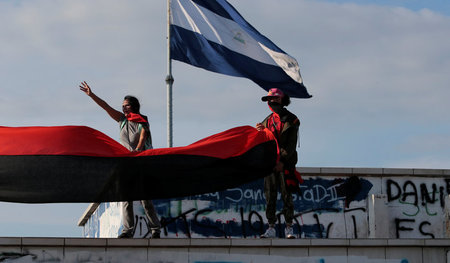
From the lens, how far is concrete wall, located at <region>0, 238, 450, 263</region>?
1301cm

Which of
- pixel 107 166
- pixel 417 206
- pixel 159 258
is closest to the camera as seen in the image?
pixel 159 258

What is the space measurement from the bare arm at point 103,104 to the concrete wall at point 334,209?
295cm

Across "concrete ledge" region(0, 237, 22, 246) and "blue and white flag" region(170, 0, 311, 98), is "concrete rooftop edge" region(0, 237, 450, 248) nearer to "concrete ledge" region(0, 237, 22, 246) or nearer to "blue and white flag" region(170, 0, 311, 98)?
"concrete ledge" region(0, 237, 22, 246)

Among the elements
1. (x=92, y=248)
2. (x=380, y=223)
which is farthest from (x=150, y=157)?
(x=380, y=223)

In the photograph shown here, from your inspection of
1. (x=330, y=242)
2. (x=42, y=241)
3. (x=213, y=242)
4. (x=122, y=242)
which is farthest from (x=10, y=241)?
(x=330, y=242)

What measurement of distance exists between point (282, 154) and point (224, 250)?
1901 mm

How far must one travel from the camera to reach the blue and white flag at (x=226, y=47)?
20.0 m

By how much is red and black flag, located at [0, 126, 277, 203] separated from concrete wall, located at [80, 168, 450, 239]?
9.68ft

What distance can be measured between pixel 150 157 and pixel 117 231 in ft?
11.6

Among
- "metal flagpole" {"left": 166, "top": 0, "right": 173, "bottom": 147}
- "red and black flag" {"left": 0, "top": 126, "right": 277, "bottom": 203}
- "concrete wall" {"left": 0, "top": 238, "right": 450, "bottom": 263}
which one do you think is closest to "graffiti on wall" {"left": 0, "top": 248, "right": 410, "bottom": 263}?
"concrete wall" {"left": 0, "top": 238, "right": 450, "bottom": 263}

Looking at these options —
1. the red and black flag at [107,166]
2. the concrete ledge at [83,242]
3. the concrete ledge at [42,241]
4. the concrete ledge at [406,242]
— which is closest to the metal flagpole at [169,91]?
the red and black flag at [107,166]

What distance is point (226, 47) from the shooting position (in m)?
20.4

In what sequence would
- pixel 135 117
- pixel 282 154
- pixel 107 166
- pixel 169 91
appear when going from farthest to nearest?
pixel 169 91 < pixel 282 154 < pixel 135 117 < pixel 107 166

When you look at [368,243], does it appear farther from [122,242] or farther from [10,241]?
[10,241]
